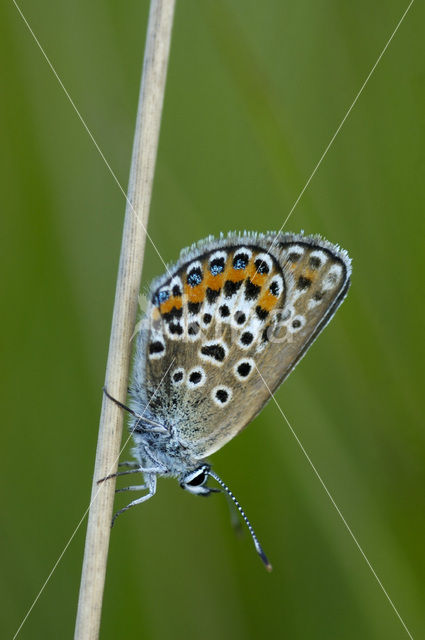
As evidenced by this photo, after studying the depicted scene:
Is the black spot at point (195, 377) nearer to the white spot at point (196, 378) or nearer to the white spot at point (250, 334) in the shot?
the white spot at point (196, 378)

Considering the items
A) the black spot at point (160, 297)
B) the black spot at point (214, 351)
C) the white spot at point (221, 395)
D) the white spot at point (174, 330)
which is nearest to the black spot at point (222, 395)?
the white spot at point (221, 395)

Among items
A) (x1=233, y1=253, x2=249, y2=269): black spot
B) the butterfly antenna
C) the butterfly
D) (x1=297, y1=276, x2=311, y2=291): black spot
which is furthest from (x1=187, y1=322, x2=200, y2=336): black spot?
the butterfly antenna

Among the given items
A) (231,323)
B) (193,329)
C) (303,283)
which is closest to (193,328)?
(193,329)

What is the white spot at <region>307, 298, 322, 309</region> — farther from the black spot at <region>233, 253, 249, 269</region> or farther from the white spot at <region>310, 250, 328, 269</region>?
the black spot at <region>233, 253, 249, 269</region>

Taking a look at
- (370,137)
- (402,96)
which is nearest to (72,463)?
(370,137)

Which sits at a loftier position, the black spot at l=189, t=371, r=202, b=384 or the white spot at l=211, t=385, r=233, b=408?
the black spot at l=189, t=371, r=202, b=384

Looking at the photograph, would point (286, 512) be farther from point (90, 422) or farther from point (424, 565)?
point (90, 422)
